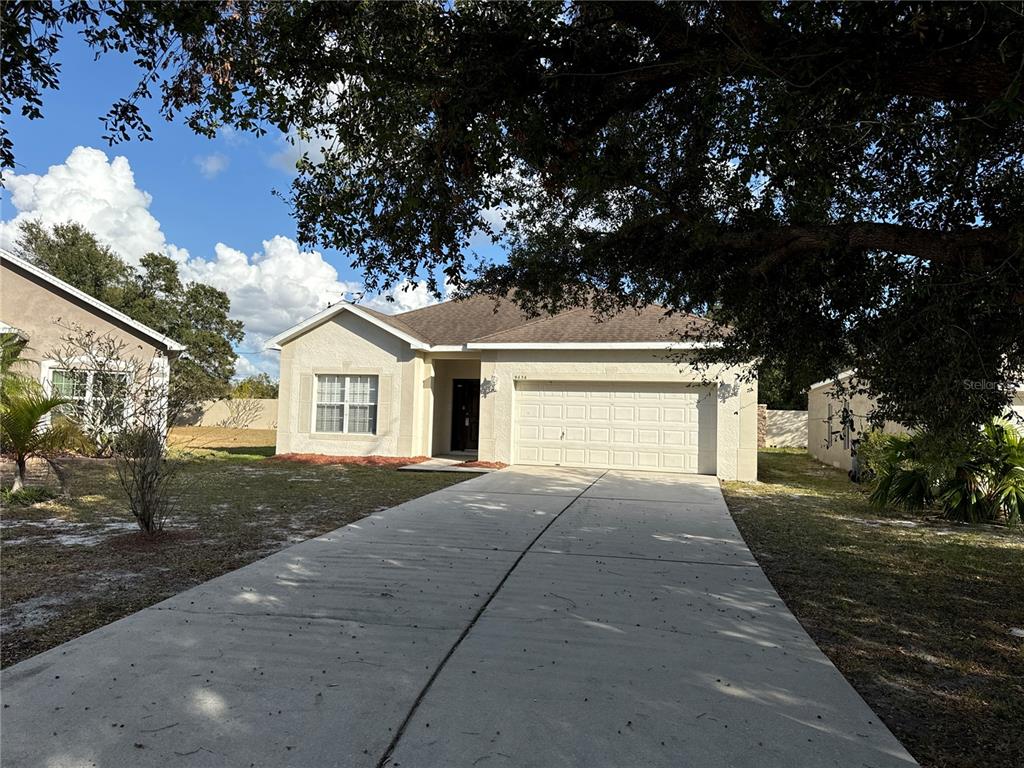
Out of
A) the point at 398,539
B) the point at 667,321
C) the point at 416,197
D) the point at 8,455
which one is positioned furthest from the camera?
the point at 667,321

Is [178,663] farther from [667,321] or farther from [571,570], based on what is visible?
[667,321]

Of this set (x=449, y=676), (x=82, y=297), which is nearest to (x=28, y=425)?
(x=449, y=676)

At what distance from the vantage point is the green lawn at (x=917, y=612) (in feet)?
11.2

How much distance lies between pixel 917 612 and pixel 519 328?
12997mm

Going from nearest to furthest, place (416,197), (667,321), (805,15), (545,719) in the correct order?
(545,719) → (805,15) → (416,197) → (667,321)

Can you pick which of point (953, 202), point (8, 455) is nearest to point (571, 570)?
point (953, 202)

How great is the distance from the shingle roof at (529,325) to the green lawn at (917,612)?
5.92m

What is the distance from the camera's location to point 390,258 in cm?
664

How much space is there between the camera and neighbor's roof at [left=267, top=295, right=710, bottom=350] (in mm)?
15992

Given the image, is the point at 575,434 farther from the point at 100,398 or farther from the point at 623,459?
the point at 100,398

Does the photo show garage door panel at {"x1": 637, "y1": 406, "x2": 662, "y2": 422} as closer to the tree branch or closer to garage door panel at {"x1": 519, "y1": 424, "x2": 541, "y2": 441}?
garage door panel at {"x1": 519, "y1": 424, "x2": 541, "y2": 441}

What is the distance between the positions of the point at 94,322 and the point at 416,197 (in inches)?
630

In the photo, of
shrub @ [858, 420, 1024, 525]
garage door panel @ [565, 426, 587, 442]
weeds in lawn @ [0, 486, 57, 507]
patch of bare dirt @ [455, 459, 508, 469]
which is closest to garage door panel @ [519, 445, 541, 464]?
patch of bare dirt @ [455, 459, 508, 469]

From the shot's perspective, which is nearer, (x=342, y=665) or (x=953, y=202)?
(x=342, y=665)
